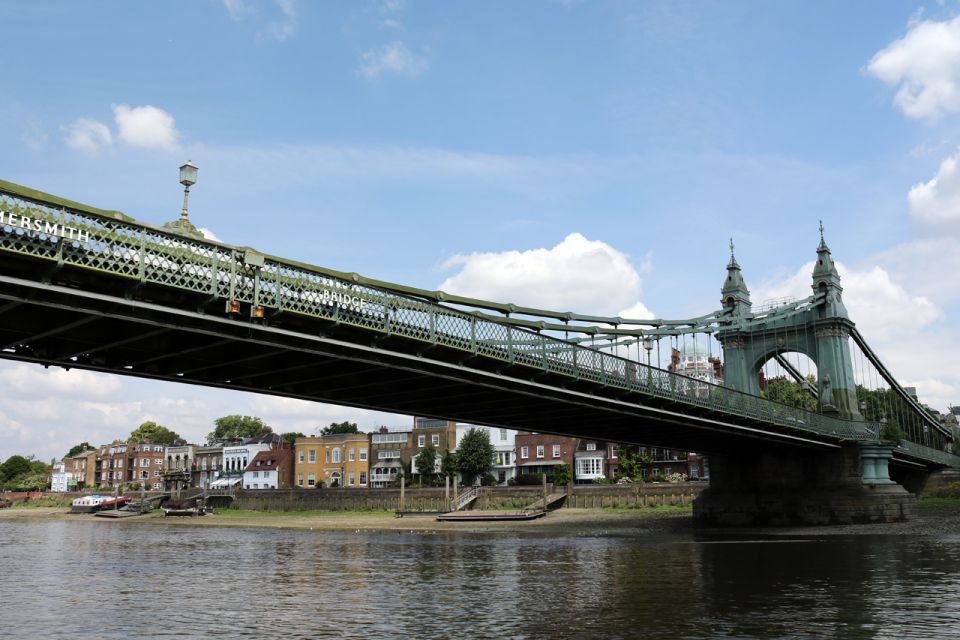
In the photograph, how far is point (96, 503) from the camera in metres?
127

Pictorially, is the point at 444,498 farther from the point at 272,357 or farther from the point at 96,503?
the point at 272,357

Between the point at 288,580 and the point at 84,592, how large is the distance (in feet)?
21.2

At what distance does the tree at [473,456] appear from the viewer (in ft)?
317

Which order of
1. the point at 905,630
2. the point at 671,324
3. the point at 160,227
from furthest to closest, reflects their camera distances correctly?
the point at 671,324, the point at 160,227, the point at 905,630

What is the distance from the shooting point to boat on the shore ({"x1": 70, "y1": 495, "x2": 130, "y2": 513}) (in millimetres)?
Answer: 122375

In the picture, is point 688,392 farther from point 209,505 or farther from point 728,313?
point 209,505

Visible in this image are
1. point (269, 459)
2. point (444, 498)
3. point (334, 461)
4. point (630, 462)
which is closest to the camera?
point (444, 498)

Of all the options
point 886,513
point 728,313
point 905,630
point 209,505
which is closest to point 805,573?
point 905,630

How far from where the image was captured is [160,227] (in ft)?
73.2

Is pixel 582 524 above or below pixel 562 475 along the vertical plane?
below

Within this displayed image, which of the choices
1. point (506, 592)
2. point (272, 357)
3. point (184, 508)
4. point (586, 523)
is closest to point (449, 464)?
point (586, 523)

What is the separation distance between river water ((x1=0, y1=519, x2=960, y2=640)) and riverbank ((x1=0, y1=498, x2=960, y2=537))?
912cm

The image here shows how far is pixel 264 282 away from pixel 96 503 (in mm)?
117492

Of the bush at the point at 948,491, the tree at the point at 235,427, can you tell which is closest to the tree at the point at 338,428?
the tree at the point at 235,427
